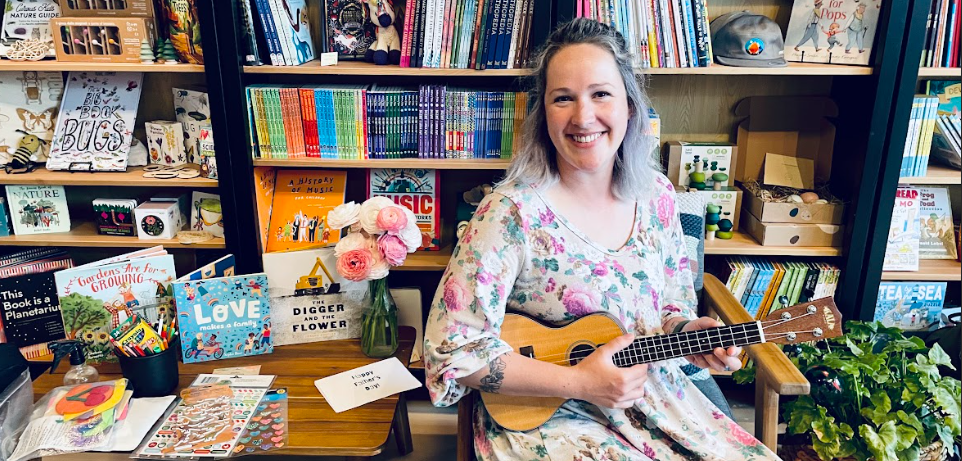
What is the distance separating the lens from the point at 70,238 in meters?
2.25

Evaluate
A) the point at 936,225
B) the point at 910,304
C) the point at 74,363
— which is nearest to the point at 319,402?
the point at 74,363

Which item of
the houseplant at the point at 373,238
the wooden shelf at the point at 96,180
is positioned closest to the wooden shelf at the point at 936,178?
the houseplant at the point at 373,238

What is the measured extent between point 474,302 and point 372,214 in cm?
51

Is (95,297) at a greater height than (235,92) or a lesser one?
lesser

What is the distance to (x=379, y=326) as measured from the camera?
1.93m

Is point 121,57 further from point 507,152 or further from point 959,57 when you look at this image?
point 959,57

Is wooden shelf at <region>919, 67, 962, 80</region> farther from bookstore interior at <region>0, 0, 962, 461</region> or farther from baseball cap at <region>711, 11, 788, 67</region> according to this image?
baseball cap at <region>711, 11, 788, 67</region>

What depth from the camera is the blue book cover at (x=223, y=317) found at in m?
1.85

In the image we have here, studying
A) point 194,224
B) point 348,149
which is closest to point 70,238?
point 194,224

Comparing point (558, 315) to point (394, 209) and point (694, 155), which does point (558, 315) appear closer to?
point (394, 209)

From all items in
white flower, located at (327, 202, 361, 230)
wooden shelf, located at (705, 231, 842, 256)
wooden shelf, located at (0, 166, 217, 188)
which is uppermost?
wooden shelf, located at (0, 166, 217, 188)

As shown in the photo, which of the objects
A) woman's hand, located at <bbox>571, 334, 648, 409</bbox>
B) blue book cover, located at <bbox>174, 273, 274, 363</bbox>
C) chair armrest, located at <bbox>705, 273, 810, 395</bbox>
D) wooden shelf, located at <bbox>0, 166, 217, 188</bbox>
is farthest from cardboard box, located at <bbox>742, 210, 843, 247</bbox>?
wooden shelf, located at <bbox>0, 166, 217, 188</bbox>

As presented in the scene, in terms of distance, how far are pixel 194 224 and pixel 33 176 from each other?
48 cm

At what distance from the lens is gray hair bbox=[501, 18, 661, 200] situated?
146 cm
